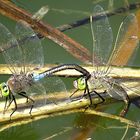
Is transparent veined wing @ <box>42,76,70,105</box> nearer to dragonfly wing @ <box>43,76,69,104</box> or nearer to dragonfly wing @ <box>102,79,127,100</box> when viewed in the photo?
dragonfly wing @ <box>43,76,69,104</box>

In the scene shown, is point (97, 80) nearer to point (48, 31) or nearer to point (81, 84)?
point (81, 84)

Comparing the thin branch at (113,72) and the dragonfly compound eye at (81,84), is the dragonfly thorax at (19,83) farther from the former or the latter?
the dragonfly compound eye at (81,84)

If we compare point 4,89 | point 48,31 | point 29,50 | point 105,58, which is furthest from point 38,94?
point 48,31

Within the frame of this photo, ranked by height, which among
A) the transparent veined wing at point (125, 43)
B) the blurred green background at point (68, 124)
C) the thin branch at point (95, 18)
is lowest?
the blurred green background at point (68, 124)

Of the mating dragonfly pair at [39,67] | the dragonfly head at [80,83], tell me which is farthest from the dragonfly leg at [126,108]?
the dragonfly head at [80,83]

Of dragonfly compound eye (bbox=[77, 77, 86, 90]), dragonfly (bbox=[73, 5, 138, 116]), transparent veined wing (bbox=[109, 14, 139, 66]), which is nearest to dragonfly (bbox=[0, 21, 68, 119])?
dragonfly compound eye (bbox=[77, 77, 86, 90])

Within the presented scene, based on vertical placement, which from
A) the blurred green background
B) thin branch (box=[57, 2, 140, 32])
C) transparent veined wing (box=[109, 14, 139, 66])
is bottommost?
the blurred green background

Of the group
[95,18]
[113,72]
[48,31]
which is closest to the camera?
[113,72]

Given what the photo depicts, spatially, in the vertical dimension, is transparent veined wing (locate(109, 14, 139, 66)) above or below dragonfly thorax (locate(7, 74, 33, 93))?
above
